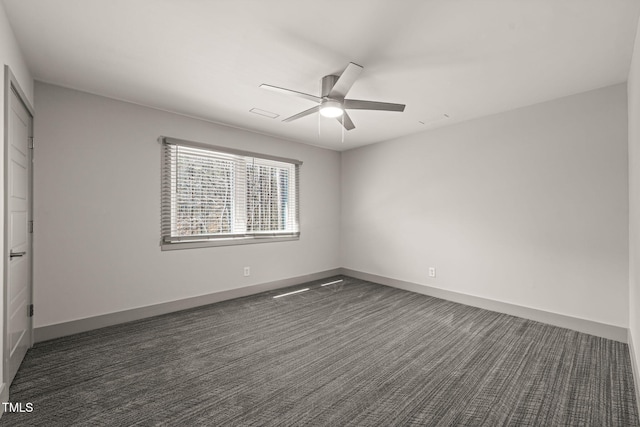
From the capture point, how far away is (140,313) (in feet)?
10.7

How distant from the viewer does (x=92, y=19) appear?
189cm

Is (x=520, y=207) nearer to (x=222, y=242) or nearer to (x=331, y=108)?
(x=331, y=108)

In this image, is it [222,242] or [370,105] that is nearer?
[370,105]

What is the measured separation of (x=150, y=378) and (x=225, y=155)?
9.29 ft

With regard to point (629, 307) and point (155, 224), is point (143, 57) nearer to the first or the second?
point (155, 224)

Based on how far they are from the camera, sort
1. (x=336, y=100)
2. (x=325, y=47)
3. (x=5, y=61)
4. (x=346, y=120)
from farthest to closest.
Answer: (x=346, y=120)
(x=336, y=100)
(x=325, y=47)
(x=5, y=61)

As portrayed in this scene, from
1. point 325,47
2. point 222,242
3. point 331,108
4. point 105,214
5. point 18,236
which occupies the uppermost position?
point 325,47

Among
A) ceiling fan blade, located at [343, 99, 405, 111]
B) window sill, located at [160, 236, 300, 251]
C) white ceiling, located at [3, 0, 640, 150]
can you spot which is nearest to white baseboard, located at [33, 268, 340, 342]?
window sill, located at [160, 236, 300, 251]

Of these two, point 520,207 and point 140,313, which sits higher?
point 520,207

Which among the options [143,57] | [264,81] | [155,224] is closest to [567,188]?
[264,81]

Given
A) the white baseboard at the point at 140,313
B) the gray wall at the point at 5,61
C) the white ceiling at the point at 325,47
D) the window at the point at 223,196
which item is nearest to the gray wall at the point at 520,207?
the white ceiling at the point at 325,47

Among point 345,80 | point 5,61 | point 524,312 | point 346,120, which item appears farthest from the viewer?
point 524,312

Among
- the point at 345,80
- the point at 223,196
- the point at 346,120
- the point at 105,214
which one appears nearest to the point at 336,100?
the point at 345,80

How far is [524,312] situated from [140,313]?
4479 mm
